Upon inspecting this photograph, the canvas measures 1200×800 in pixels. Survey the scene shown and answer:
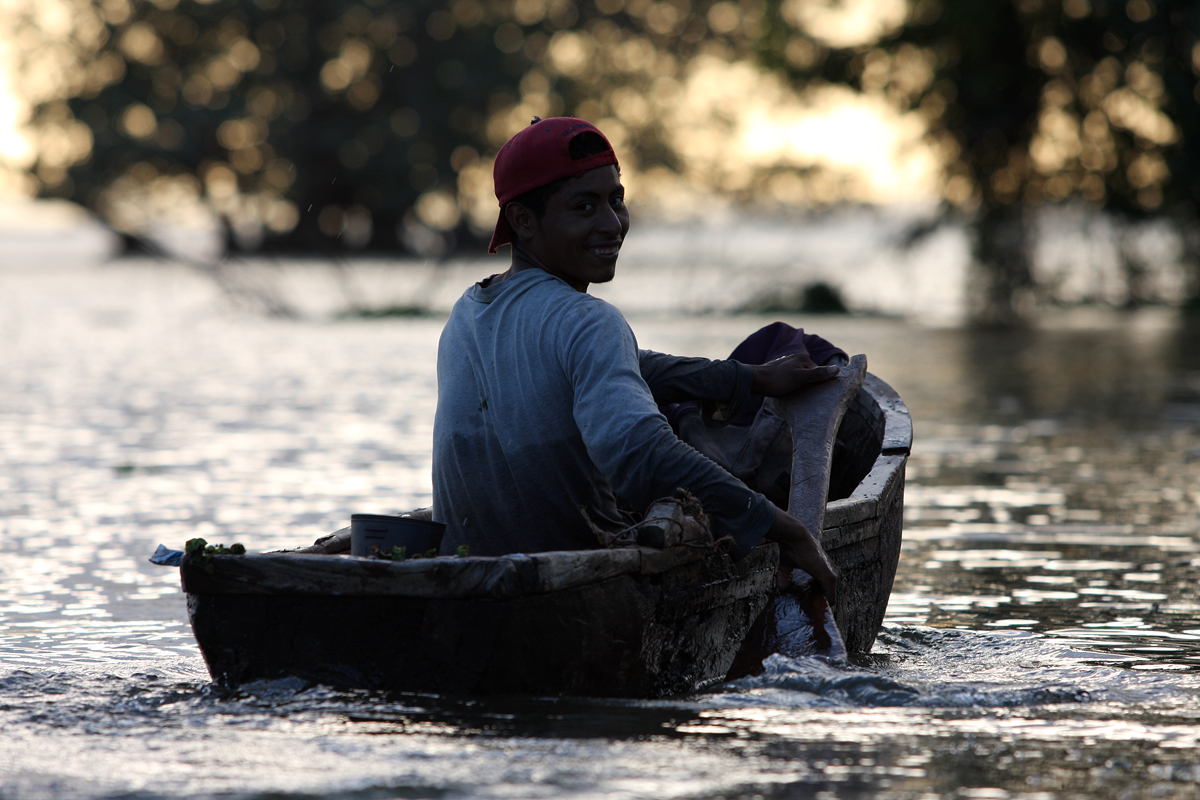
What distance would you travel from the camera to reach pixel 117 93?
4334 centimetres

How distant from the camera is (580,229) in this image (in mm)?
4316

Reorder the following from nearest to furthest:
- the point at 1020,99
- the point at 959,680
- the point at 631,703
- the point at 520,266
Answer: the point at 631,703
the point at 520,266
the point at 959,680
the point at 1020,99

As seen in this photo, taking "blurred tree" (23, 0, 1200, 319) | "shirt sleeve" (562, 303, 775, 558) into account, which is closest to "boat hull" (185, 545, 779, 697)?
"shirt sleeve" (562, 303, 775, 558)

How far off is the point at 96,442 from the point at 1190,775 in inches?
353

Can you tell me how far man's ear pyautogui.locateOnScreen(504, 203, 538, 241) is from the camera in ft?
14.2

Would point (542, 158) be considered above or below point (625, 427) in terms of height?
above

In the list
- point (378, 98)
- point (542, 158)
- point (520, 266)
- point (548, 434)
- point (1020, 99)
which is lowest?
point (548, 434)

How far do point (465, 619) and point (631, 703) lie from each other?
1.65 feet

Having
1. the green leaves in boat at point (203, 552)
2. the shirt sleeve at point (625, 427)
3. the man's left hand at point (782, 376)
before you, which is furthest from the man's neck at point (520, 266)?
the green leaves in boat at point (203, 552)

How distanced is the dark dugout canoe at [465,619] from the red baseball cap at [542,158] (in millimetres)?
924

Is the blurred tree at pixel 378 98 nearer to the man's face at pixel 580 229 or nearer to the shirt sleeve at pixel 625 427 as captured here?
the man's face at pixel 580 229

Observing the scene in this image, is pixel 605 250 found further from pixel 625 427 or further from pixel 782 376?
pixel 782 376

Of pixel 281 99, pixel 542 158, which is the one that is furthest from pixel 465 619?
pixel 281 99

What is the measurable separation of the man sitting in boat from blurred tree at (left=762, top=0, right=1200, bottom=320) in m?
16.7
